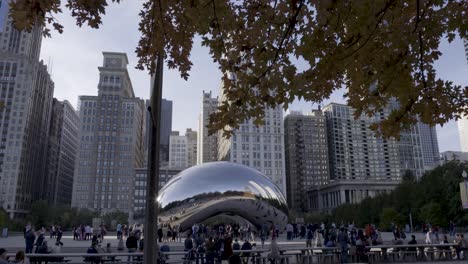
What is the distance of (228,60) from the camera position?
621 cm

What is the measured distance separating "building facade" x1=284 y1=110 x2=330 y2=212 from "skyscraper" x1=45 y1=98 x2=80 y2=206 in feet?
260

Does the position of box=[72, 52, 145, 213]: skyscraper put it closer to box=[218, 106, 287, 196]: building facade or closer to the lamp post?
box=[218, 106, 287, 196]: building facade

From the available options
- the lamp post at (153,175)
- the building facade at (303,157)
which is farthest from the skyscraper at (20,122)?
the lamp post at (153,175)

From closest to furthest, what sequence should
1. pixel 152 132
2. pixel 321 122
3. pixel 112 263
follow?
1. pixel 152 132
2. pixel 112 263
3. pixel 321 122

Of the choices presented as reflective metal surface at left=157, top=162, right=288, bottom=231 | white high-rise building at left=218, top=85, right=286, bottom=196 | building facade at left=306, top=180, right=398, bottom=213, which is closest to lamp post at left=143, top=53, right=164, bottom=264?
reflective metal surface at left=157, top=162, right=288, bottom=231

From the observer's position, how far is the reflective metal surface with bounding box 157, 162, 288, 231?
26.4 m

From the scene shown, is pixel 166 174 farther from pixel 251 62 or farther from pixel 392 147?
pixel 251 62

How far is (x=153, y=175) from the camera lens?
507cm

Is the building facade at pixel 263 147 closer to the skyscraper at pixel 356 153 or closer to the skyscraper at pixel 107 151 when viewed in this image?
the skyscraper at pixel 107 151

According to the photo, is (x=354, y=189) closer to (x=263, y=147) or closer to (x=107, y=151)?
(x=263, y=147)

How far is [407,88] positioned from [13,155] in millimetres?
111462

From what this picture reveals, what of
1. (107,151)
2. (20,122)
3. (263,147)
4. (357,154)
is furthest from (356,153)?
(20,122)

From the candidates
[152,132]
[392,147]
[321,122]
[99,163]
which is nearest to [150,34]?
[152,132]

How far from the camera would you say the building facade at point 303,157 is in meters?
138
